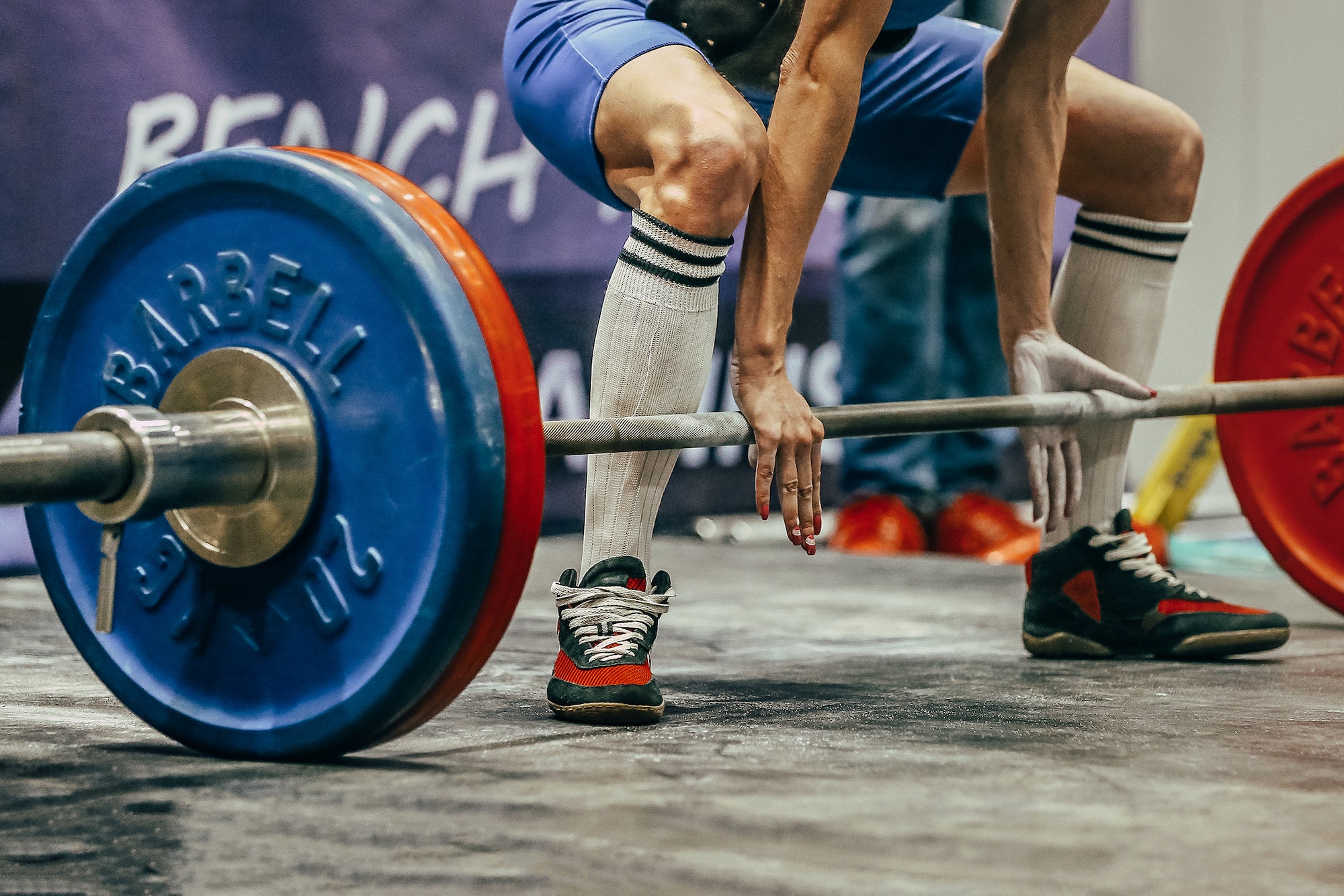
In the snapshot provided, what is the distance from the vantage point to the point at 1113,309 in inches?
76.9

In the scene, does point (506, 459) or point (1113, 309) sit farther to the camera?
point (1113, 309)

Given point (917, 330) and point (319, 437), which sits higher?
point (917, 330)

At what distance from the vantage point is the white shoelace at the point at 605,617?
59.8 inches

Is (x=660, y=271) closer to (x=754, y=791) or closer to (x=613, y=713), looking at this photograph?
(x=613, y=713)

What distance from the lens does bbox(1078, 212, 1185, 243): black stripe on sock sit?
6.37 feet

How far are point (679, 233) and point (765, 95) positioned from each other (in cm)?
37

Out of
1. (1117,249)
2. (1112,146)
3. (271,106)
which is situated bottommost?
(1117,249)

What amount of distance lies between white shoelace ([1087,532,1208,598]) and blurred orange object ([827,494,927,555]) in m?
1.31

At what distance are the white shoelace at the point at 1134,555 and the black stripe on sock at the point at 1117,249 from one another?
1.11 feet

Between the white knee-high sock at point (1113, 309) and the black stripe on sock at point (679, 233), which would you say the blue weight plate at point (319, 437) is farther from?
the white knee-high sock at point (1113, 309)

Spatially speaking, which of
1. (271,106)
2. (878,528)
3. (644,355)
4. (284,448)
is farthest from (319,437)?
(878,528)

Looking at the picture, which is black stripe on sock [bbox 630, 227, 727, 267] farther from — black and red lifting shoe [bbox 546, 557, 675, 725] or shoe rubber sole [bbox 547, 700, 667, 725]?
shoe rubber sole [bbox 547, 700, 667, 725]

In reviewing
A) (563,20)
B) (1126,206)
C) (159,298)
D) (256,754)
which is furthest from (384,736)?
(1126,206)

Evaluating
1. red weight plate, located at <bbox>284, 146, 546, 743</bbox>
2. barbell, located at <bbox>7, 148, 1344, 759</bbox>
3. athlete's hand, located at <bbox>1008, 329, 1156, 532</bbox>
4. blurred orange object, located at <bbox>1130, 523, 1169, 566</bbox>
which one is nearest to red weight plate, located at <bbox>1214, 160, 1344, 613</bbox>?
athlete's hand, located at <bbox>1008, 329, 1156, 532</bbox>
